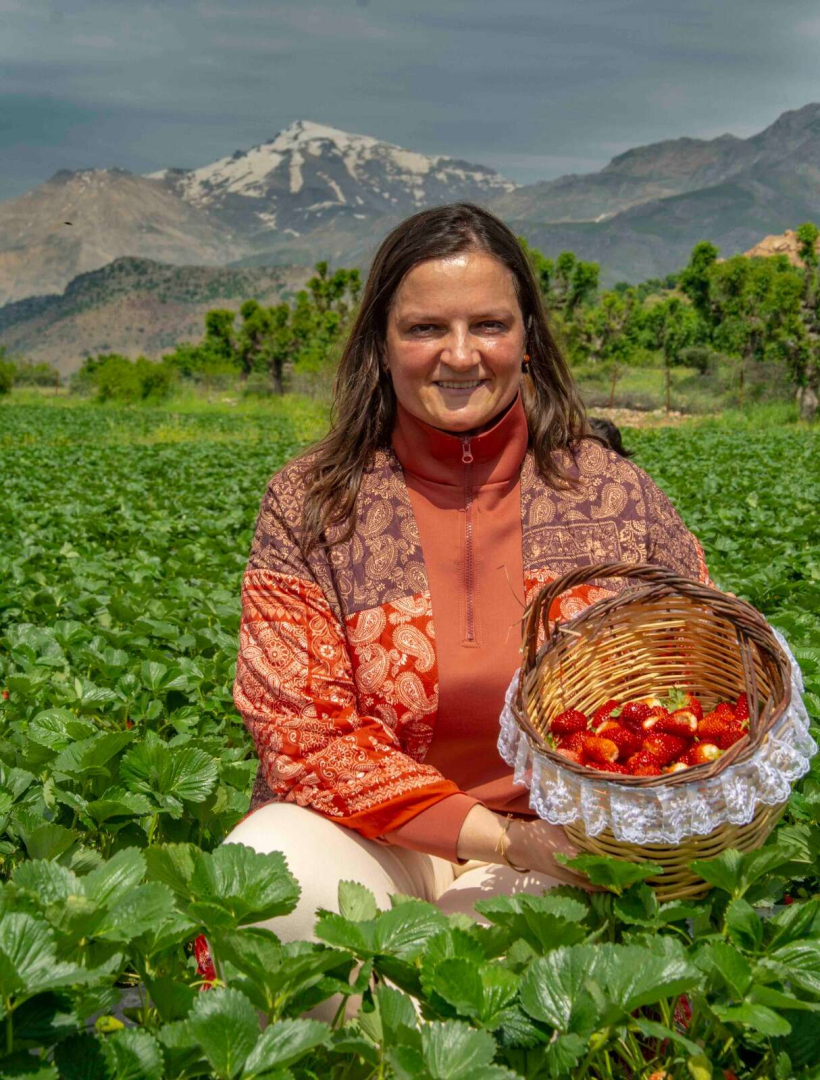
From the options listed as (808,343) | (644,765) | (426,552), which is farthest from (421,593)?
(808,343)

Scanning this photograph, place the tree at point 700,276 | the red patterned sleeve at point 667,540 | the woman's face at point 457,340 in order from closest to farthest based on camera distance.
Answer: the woman's face at point 457,340
the red patterned sleeve at point 667,540
the tree at point 700,276

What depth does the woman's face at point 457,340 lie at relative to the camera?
2.13 metres

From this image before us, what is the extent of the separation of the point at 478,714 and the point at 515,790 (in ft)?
0.53

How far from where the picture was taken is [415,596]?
2.16m

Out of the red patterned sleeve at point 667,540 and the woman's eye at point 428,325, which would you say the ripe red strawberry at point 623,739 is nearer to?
the red patterned sleeve at point 667,540

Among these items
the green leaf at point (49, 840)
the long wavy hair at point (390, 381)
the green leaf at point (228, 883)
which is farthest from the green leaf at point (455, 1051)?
the long wavy hair at point (390, 381)

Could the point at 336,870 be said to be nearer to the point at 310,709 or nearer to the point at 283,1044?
the point at 310,709

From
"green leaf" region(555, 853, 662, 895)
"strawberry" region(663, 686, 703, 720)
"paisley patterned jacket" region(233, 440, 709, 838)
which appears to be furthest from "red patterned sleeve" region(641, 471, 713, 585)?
"green leaf" region(555, 853, 662, 895)

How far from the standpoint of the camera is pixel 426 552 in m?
2.22

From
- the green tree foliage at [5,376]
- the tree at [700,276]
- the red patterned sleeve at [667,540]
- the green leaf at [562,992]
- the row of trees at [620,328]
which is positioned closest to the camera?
the green leaf at [562,992]

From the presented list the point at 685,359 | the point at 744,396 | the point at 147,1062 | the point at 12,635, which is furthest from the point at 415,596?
the point at 685,359

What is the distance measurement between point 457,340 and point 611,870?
3.47 ft

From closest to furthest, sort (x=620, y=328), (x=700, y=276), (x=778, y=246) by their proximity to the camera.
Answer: (x=700, y=276)
(x=620, y=328)
(x=778, y=246)

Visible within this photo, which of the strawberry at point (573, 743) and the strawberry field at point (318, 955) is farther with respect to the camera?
the strawberry at point (573, 743)
